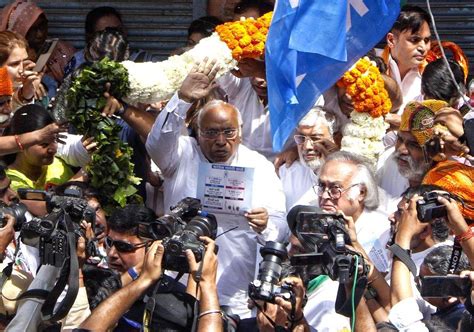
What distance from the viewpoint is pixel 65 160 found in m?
9.41

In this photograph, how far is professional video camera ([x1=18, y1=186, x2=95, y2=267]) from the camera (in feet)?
24.0

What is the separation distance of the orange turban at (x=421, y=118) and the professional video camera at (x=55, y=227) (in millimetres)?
2158

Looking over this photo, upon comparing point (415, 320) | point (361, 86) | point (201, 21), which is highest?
point (201, 21)

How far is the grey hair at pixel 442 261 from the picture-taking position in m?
7.23

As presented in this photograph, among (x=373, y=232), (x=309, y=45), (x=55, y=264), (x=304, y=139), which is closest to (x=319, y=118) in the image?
(x=304, y=139)

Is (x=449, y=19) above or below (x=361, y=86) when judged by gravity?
above

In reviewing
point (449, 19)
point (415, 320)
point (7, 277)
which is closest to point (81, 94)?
point (7, 277)

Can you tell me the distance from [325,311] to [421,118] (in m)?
1.74

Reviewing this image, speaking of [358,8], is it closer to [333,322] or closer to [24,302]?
[333,322]

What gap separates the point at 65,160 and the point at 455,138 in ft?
8.43

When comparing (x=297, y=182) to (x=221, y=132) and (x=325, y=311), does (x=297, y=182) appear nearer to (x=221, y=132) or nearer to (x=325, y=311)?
(x=221, y=132)

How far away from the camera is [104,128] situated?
874cm

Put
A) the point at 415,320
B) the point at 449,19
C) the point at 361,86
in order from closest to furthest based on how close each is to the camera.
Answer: the point at 415,320 → the point at 361,86 → the point at 449,19

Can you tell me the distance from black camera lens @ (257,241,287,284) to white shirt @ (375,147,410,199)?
1.98 metres
